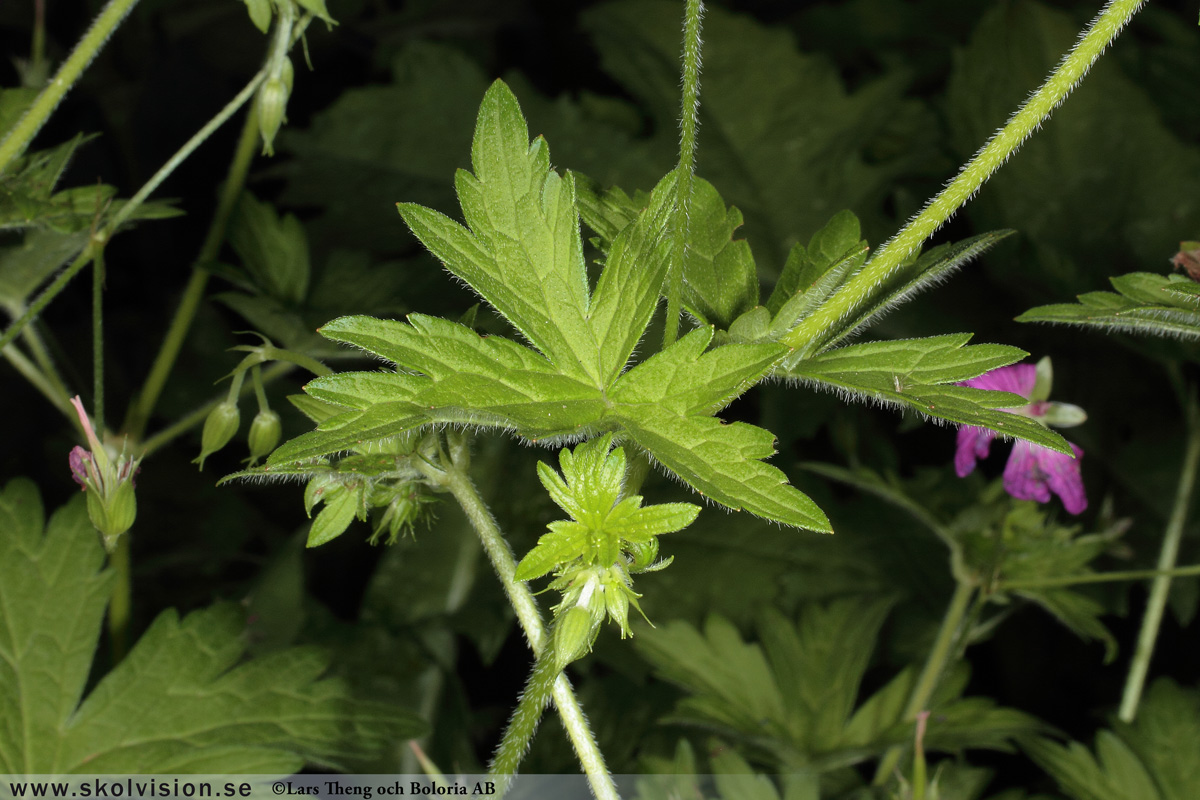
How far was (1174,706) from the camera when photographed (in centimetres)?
158

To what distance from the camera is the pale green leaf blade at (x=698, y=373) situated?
0.89 metres

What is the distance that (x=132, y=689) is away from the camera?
1.28 meters

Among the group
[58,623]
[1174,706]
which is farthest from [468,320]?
[1174,706]

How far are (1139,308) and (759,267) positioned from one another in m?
1.34

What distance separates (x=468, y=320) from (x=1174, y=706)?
4.67ft

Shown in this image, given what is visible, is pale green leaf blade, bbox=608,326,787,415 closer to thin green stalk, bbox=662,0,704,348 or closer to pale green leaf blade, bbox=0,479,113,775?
thin green stalk, bbox=662,0,704,348

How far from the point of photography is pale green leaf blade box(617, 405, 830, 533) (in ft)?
2.79

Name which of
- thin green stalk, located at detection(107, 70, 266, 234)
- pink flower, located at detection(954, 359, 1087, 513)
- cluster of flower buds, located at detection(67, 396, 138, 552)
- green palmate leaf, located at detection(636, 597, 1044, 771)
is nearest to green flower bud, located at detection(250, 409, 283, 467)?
cluster of flower buds, located at detection(67, 396, 138, 552)

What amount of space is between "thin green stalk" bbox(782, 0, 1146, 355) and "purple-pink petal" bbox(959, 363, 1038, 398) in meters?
0.46

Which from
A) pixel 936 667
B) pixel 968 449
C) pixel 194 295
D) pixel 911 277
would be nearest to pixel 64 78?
pixel 194 295

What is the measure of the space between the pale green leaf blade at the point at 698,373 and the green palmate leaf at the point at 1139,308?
1.20ft

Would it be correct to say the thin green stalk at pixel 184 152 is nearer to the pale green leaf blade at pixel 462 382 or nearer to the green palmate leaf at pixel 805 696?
the pale green leaf blade at pixel 462 382

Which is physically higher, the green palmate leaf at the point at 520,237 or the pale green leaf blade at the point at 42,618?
the green palmate leaf at the point at 520,237

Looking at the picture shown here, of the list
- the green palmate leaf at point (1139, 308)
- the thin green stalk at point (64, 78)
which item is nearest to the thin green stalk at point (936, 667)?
the green palmate leaf at point (1139, 308)
